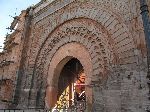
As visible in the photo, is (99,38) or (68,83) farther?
(68,83)

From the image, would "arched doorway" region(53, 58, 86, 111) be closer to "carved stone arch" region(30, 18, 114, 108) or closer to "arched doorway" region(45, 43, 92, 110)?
"arched doorway" region(45, 43, 92, 110)

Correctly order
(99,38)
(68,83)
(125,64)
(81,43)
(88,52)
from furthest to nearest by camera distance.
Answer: (68,83) → (81,43) → (88,52) → (99,38) → (125,64)

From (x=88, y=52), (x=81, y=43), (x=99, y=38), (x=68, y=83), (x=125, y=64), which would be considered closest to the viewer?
(x=125, y=64)

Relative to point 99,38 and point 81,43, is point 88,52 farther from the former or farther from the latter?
point 99,38

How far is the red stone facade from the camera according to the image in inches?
210

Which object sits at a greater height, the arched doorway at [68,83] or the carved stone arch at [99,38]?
the carved stone arch at [99,38]

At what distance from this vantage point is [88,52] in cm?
668

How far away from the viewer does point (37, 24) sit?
9602 mm

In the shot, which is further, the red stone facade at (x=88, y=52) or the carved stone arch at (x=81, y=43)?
the carved stone arch at (x=81, y=43)

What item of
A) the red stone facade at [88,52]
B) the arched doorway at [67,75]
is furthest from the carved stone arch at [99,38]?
the arched doorway at [67,75]

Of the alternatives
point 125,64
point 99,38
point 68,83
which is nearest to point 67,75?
point 68,83

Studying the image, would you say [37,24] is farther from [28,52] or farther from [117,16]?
[117,16]

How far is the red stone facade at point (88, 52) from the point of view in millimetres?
5328

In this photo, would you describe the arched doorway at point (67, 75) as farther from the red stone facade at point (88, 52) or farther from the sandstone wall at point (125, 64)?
the sandstone wall at point (125, 64)
